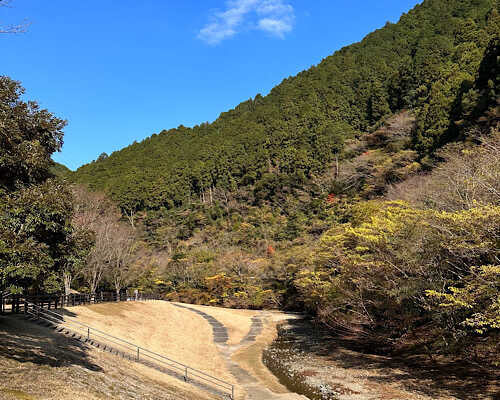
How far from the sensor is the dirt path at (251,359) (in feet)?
50.6

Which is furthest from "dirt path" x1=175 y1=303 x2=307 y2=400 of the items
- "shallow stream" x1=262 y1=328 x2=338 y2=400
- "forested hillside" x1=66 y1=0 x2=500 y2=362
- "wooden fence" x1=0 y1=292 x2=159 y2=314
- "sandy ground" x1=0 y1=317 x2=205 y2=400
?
"wooden fence" x1=0 y1=292 x2=159 y2=314

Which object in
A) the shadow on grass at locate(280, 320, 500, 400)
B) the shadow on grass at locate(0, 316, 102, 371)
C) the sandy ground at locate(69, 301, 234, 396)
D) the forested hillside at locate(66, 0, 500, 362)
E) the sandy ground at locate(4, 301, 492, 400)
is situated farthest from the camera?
the sandy ground at locate(69, 301, 234, 396)

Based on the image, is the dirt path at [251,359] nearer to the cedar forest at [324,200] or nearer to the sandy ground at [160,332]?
the sandy ground at [160,332]

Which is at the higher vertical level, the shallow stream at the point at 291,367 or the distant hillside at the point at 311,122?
the distant hillside at the point at 311,122

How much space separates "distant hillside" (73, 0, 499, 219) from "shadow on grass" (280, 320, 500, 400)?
3493 centimetres

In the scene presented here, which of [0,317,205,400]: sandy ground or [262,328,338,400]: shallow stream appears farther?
[262,328,338,400]: shallow stream

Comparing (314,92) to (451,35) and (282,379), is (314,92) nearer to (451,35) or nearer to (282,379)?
(451,35)

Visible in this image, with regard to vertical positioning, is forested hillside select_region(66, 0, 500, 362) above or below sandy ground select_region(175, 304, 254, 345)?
above

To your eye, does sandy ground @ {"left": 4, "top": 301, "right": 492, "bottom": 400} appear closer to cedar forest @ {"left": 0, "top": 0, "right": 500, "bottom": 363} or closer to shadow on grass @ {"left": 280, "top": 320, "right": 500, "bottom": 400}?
shadow on grass @ {"left": 280, "top": 320, "right": 500, "bottom": 400}

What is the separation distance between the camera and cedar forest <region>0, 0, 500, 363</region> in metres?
11.4

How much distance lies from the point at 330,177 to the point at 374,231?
46.4 metres

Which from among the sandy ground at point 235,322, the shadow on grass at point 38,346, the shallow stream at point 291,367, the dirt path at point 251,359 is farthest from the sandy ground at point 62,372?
the sandy ground at point 235,322

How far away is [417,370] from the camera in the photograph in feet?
56.0

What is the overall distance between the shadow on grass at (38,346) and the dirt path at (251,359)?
21.9 feet
